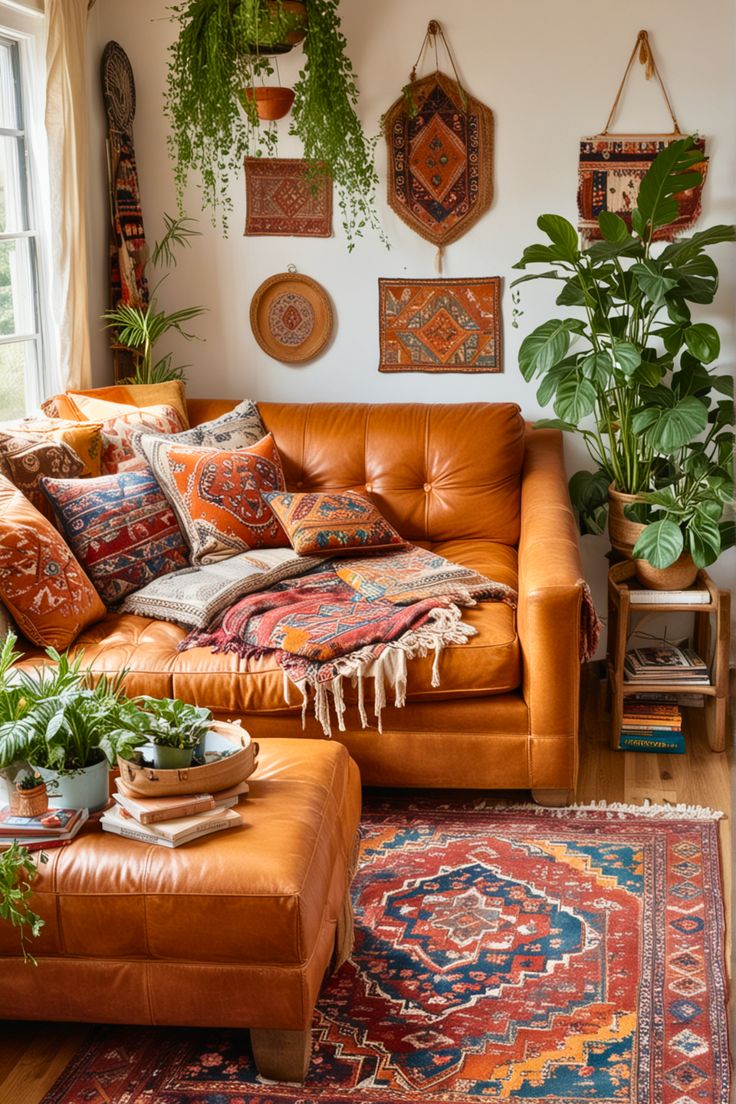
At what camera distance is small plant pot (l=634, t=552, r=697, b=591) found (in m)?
3.52

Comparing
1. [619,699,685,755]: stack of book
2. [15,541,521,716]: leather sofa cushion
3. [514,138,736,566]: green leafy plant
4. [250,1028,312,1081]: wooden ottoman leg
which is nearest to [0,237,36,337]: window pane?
[15,541,521,716]: leather sofa cushion

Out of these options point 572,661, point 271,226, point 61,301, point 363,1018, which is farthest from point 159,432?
point 363,1018

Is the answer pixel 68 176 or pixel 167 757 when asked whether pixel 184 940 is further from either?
pixel 68 176

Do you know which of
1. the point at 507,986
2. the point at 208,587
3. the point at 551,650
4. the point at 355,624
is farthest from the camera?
the point at 208,587

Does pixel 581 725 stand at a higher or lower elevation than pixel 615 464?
lower

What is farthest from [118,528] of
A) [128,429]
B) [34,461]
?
[128,429]

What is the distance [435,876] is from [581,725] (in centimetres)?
106

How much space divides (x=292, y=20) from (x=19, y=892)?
112 inches

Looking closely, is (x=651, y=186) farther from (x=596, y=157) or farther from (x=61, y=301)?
(x=61, y=301)

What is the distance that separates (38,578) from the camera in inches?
121

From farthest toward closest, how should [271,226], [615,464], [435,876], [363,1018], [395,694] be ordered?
[271,226] → [615,464] → [395,694] → [435,876] → [363,1018]

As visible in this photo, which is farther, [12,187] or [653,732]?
[12,187]

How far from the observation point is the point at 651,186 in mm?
3463

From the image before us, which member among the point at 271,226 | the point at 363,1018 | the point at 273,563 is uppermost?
the point at 271,226
